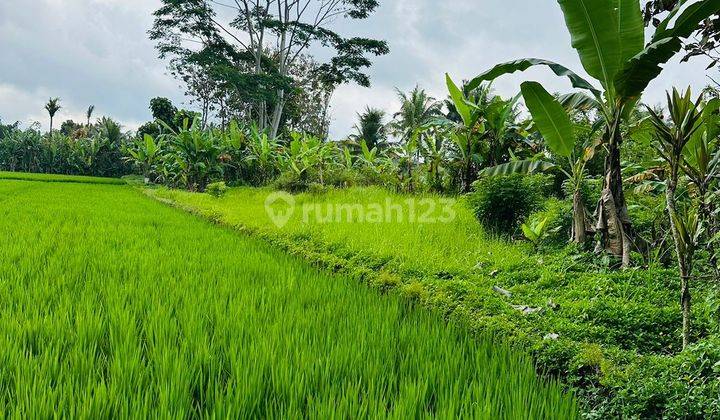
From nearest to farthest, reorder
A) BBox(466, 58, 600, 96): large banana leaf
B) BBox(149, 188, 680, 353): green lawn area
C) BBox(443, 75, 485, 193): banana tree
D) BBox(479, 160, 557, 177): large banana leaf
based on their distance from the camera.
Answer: BBox(149, 188, 680, 353): green lawn area, BBox(466, 58, 600, 96): large banana leaf, BBox(479, 160, 557, 177): large banana leaf, BBox(443, 75, 485, 193): banana tree

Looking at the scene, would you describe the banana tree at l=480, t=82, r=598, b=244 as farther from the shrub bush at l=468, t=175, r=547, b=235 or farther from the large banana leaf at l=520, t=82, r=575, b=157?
the shrub bush at l=468, t=175, r=547, b=235

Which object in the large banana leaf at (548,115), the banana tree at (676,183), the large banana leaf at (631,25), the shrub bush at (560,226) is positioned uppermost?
the large banana leaf at (631,25)

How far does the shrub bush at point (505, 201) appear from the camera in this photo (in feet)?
13.9

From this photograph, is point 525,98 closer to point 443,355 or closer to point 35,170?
point 443,355

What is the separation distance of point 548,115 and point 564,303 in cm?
155

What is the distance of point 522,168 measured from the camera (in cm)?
381

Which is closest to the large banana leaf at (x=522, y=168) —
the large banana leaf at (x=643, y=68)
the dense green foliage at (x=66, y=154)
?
the large banana leaf at (x=643, y=68)

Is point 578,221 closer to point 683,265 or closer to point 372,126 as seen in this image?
point 683,265

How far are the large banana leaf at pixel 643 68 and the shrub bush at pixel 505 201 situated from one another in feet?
5.03

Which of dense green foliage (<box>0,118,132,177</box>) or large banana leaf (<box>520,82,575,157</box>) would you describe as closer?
large banana leaf (<box>520,82,575,157</box>)

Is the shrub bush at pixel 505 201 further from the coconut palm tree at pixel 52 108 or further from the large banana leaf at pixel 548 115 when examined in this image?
the coconut palm tree at pixel 52 108

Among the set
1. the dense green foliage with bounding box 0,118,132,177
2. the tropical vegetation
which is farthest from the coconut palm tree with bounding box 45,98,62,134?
the tropical vegetation

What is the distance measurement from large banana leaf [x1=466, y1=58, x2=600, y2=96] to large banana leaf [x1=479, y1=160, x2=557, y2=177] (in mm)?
732

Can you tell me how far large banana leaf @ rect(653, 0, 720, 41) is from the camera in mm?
2320
